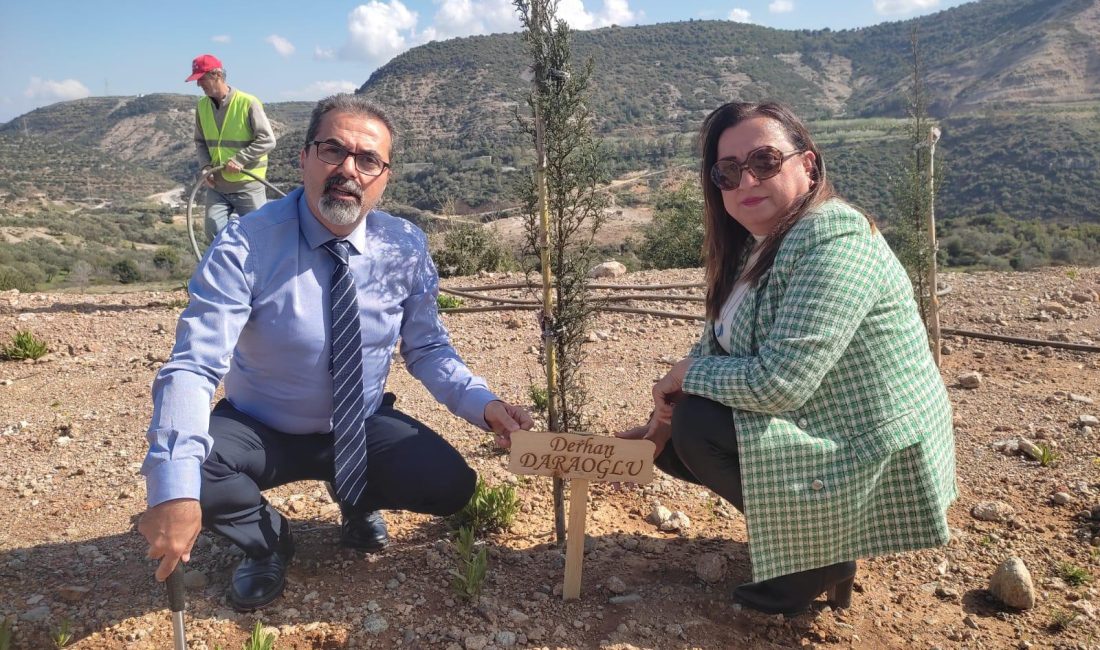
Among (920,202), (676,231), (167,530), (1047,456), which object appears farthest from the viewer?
(676,231)

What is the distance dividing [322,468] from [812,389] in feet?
5.45

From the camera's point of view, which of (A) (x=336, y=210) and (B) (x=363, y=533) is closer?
(A) (x=336, y=210)

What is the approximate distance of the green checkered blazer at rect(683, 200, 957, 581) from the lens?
2.00 metres

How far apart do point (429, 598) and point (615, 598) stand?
616 mm

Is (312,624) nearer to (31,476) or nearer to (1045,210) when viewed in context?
(31,476)

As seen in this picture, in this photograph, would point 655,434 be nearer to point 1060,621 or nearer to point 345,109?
point 1060,621

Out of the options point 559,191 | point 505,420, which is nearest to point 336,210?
point 559,191

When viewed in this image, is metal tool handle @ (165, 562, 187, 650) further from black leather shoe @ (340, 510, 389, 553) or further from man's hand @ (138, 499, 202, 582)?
black leather shoe @ (340, 510, 389, 553)

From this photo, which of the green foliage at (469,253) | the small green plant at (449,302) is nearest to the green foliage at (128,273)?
the green foliage at (469,253)


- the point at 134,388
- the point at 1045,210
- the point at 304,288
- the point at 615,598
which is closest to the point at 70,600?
the point at 304,288

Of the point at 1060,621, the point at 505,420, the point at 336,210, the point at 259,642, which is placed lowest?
the point at 1060,621

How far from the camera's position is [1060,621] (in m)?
2.35

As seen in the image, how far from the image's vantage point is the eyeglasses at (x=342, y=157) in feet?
7.88

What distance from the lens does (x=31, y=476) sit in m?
3.40
